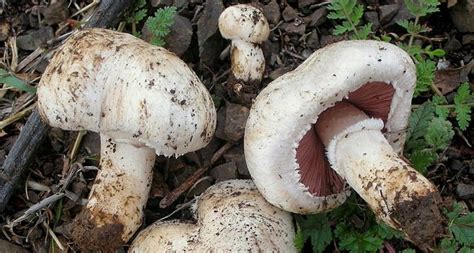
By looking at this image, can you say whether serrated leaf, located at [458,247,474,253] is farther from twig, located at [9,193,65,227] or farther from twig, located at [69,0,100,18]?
twig, located at [69,0,100,18]

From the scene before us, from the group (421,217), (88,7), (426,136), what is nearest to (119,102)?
(88,7)

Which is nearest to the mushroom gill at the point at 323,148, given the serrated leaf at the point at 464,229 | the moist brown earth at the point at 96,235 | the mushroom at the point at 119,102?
the mushroom at the point at 119,102

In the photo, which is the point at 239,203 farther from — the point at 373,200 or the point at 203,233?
the point at 373,200

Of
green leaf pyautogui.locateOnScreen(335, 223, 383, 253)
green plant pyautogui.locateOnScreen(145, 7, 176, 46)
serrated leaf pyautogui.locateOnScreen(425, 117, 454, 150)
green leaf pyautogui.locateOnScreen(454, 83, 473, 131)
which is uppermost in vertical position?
green plant pyautogui.locateOnScreen(145, 7, 176, 46)

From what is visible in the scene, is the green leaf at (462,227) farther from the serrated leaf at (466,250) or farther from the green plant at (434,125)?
the green plant at (434,125)

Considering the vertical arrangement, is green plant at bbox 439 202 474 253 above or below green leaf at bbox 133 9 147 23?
below

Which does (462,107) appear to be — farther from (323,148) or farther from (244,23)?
(244,23)

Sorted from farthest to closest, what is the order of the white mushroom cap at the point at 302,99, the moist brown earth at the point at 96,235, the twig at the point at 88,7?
the twig at the point at 88,7, the moist brown earth at the point at 96,235, the white mushroom cap at the point at 302,99

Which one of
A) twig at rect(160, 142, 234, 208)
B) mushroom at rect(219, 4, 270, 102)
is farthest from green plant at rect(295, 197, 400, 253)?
mushroom at rect(219, 4, 270, 102)
